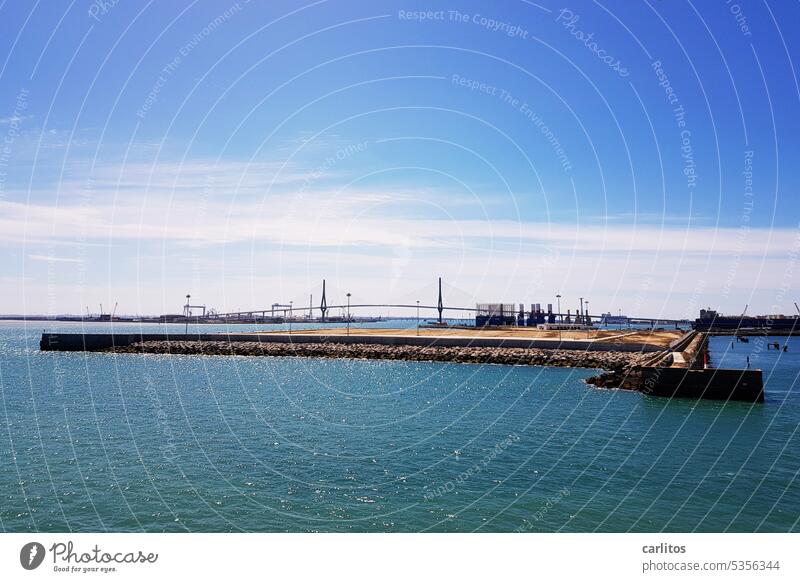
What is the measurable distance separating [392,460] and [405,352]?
51548 millimetres

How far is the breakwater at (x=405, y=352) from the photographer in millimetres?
65312

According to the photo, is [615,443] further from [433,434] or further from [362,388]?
[362,388]

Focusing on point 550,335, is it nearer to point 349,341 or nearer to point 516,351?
point 516,351

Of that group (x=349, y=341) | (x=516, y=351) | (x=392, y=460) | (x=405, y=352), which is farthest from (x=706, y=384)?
(x=349, y=341)

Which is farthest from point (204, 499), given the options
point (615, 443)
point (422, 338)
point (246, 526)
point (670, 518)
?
point (422, 338)

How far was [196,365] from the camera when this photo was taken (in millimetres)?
67062

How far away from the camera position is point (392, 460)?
24.3 meters

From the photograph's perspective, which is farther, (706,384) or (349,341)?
(349,341)

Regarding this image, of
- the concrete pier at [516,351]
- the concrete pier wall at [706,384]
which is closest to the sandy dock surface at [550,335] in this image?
the concrete pier at [516,351]

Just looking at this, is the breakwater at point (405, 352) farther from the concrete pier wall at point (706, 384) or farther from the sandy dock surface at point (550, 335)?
the concrete pier wall at point (706, 384)

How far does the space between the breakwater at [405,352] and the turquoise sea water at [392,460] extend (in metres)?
19.0

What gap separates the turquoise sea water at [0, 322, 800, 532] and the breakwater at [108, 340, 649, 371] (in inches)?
748

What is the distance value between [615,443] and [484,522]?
12715mm

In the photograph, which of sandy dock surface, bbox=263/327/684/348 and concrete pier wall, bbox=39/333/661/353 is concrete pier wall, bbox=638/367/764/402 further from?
sandy dock surface, bbox=263/327/684/348
